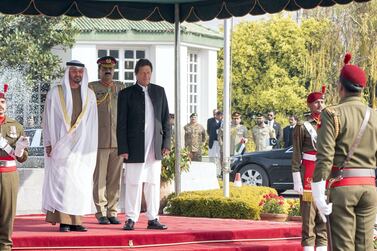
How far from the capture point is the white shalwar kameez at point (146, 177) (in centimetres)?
1463

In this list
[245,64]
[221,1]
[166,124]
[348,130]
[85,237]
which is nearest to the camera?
[348,130]

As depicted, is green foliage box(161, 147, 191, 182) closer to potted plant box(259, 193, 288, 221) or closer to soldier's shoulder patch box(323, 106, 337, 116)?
potted plant box(259, 193, 288, 221)

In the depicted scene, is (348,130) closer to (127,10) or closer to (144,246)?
(144,246)

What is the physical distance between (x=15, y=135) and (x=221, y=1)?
545 cm

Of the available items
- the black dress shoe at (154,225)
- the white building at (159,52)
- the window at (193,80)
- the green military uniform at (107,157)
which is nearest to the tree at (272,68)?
the white building at (159,52)

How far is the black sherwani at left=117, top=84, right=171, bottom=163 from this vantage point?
14.6 m

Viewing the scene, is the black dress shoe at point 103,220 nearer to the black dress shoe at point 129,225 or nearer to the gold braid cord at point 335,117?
the black dress shoe at point 129,225

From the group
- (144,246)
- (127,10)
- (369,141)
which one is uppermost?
(127,10)

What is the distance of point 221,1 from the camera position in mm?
17531

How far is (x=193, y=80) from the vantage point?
42.8 metres

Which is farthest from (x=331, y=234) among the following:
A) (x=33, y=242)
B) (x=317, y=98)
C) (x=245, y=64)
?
(x=245, y=64)

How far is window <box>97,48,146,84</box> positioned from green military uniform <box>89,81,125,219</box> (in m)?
23.0

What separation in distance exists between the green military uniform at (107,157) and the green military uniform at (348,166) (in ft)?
16.1

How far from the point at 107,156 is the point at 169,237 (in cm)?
178
